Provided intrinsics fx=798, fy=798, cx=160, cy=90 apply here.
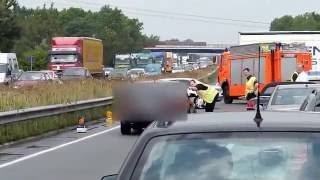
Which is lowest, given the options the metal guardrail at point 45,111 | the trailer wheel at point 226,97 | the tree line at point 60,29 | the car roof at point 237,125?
the trailer wheel at point 226,97

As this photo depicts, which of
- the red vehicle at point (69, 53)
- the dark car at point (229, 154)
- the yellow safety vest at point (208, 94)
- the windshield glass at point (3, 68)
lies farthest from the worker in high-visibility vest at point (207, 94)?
the red vehicle at point (69, 53)

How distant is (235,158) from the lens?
4.48 metres

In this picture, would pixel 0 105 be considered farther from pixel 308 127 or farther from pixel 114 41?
pixel 114 41

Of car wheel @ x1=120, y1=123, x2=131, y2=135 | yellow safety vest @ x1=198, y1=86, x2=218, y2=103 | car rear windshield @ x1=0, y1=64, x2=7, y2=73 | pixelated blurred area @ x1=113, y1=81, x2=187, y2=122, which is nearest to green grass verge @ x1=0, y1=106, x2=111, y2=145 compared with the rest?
car wheel @ x1=120, y1=123, x2=131, y2=135

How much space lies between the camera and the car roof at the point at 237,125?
4.55m

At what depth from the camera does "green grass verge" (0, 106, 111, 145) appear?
1784cm

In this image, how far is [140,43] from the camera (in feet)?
604

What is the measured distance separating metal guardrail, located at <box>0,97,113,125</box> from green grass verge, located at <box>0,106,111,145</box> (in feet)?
0.39

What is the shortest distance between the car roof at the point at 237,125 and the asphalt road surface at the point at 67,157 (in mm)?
7251

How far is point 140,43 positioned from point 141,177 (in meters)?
180

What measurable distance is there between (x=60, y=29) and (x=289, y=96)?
122814 millimetres

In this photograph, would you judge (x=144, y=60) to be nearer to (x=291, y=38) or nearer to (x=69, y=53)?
(x=69, y=53)

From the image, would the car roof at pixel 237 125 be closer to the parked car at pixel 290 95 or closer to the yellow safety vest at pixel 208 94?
the parked car at pixel 290 95

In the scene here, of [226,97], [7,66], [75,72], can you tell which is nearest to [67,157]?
[226,97]
